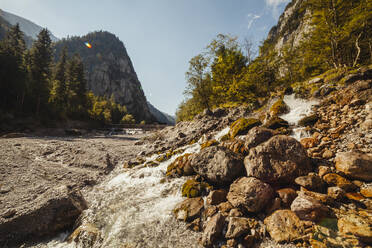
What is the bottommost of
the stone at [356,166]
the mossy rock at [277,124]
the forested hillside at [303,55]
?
the stone at [356,166]

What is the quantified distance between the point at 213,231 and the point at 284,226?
2011 millimetres

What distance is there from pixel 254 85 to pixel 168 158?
17508 millimetres

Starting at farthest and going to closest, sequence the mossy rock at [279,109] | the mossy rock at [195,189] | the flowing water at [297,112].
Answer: the mossy rock at [279,109]
the flowing water at [297,112]
the mossy rock at [195,189]

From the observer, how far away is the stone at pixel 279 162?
5.14m

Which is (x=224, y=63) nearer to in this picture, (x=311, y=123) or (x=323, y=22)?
(x=323, y=22)

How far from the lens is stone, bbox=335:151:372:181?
14.1 feet

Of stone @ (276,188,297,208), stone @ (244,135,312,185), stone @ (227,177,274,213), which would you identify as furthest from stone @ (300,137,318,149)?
stone @ (227,177,274,213)

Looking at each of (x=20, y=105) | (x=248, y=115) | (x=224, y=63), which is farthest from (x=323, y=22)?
(x=20, y=105)

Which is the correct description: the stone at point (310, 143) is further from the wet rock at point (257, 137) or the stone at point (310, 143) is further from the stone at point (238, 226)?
the stone at point (238, 226)

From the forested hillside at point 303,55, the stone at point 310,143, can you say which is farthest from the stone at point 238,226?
the forested hillside at point 303,55

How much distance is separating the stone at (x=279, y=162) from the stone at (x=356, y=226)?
65.6 inches

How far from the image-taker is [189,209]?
18.1 feet

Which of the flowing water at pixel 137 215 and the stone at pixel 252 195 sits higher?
the stone at pixel 252 195

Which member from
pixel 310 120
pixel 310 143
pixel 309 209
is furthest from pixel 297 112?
pixel 309 209
